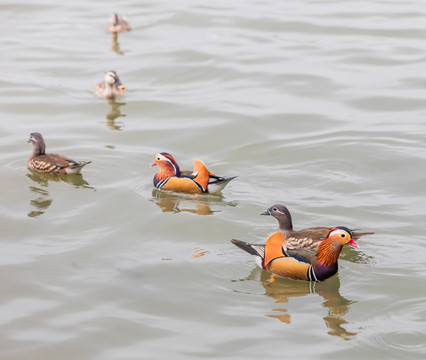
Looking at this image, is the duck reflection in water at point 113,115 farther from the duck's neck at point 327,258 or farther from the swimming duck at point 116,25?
the duck's neck at point 327,258

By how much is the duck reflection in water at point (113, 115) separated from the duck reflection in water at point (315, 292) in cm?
684

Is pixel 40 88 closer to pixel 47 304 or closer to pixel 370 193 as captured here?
pixel 370 193

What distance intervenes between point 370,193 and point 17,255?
5.35m

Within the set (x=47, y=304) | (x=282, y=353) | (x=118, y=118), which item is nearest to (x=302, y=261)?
(x=282, y=353)

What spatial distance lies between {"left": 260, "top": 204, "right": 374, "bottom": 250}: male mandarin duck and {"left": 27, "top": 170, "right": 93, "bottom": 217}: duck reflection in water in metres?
3.45

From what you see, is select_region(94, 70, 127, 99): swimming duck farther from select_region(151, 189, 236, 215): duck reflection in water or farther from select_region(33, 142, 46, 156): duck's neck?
select_region(151, 189, 236, 215): duck reflection in water

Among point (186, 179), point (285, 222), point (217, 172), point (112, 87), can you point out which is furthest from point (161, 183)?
point (112, 87)

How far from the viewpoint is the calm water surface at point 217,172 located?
31.5ft

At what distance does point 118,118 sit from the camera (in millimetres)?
17859

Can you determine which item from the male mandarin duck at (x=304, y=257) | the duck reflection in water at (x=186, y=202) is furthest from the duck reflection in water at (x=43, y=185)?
the male mandarin duck at (x=304, y=257)

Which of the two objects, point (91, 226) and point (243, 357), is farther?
point (91, 226)

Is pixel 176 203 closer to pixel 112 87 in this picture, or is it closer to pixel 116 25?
A: pixel 112 87

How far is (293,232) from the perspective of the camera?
11719mm

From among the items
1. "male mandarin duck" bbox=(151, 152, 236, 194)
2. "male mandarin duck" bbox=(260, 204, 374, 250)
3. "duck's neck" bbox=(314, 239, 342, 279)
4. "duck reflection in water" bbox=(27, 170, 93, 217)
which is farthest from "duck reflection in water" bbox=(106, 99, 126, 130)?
"duck's neck" bbox=(314, 239, 342, 279)
